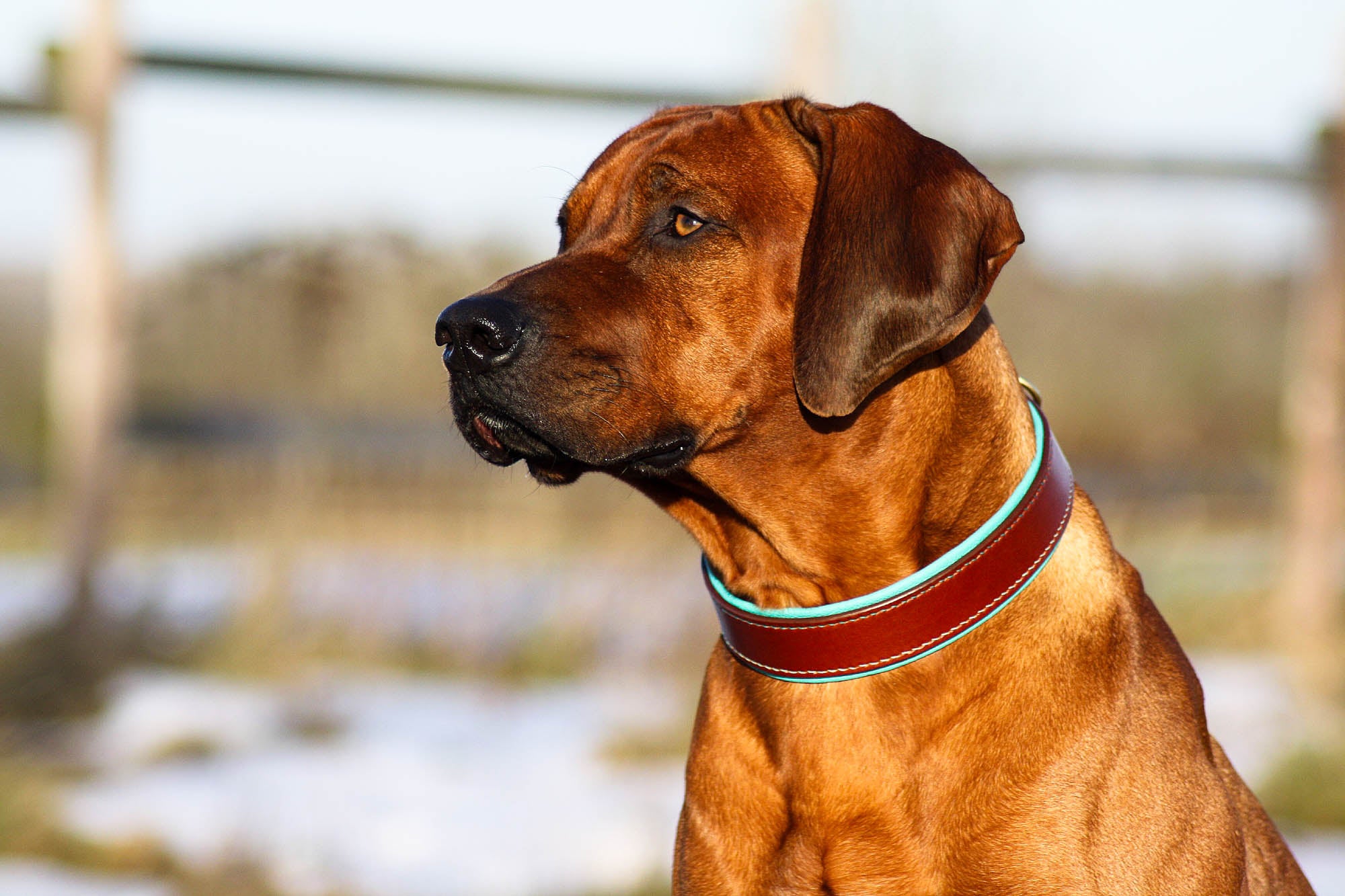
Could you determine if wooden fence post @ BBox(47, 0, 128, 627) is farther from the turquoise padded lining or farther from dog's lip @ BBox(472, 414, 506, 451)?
the turquoise padded lining

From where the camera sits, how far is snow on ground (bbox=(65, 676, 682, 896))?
5.12m

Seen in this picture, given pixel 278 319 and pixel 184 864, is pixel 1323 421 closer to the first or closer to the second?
pixel 278 319

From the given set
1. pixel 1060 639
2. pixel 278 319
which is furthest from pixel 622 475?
pixel 278 319

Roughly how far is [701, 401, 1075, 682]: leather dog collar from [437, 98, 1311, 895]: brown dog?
41 mm

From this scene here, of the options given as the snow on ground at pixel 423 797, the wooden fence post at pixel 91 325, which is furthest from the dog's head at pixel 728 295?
the wooden fence post at pixel 91 325

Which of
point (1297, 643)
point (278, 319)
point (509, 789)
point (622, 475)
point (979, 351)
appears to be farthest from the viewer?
point (1297, 643)

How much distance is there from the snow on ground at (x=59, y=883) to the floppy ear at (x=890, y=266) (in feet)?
12.0

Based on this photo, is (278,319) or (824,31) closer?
(824,31)

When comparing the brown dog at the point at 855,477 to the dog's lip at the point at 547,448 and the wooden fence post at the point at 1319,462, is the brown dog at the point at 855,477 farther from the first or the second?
the wooden fence post at the point at 1319,462

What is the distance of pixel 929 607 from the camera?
2.37m

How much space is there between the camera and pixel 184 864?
16.2ft

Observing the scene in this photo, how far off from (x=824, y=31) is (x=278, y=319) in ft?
10.6

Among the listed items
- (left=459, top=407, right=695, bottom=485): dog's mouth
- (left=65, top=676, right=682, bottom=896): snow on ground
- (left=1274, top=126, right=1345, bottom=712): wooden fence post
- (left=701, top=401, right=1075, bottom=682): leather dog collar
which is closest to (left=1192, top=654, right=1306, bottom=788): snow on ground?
(left=1274, top=126, right=1345, bottom=712): wooden fence post

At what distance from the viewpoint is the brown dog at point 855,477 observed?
89.7 inches
